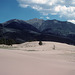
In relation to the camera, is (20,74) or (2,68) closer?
(20,74)

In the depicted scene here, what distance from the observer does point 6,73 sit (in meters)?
6.03

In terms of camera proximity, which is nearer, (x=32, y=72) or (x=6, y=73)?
(x=6, y=73)

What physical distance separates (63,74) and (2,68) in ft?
9.35

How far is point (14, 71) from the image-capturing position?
639 centimetres

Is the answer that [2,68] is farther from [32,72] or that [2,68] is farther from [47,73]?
[47,73]

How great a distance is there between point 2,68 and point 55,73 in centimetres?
248

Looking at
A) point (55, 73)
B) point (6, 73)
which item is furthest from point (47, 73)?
point (6, 73)

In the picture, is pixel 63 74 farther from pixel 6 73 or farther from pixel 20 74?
pixel 6 73

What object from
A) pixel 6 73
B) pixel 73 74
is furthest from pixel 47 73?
pixel 6 73

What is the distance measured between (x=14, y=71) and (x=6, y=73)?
460mm

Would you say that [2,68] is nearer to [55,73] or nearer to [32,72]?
[32,72]

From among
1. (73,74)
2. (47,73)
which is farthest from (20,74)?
(73,74)

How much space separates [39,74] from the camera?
6.39 m

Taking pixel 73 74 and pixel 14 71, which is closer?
pixel 14 71
